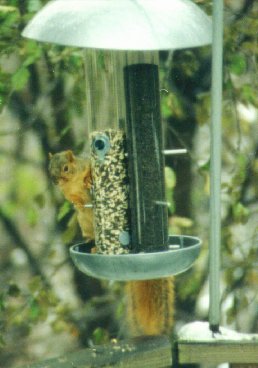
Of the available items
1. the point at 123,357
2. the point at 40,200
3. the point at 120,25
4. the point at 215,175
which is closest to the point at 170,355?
the point at 123,357

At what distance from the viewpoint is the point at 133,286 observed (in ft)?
5.95

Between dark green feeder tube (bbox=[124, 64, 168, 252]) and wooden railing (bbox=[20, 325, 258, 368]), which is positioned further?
dark green feeder tube (bbox=[124, 64, 168, 252])

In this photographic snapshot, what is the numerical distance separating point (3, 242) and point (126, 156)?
131cm

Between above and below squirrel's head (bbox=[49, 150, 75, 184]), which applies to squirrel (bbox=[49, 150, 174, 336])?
below

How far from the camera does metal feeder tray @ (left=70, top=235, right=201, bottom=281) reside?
1.61 metres

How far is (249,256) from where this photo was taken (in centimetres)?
293

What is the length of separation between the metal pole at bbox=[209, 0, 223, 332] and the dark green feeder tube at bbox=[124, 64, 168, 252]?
0.37m

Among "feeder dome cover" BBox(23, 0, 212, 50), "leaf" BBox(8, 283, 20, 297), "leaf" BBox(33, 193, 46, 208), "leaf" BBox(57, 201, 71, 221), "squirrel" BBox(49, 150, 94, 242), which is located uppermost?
"feeder dome cover" BBox(23, 0, 212, 50)


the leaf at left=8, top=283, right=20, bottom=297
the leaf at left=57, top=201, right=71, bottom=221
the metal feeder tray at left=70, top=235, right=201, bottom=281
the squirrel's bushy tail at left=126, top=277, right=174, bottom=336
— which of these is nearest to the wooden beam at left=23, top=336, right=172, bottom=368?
the metal feeder tray at left=70, top=235, right=201, bottom=281

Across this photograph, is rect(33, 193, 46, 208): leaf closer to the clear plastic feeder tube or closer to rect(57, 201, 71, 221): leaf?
rect(57, 201, 71, 221): leaf

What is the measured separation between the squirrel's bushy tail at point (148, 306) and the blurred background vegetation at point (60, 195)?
970 millimetres

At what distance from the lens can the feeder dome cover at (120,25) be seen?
1.41m

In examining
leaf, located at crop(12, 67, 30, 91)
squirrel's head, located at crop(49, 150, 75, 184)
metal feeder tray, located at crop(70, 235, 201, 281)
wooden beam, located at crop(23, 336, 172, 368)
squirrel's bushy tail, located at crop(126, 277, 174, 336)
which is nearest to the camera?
wooden beam, located at crop(23, 336, 172, 368)

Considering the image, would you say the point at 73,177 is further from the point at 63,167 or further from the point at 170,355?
the point at 170,355
